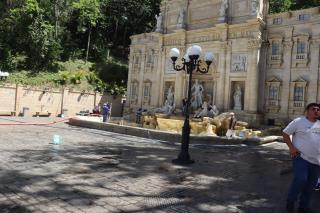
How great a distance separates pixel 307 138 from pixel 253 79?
1912 cm

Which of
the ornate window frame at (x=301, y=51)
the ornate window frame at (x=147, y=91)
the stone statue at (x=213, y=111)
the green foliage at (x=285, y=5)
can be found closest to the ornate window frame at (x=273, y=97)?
the ornate window frame at (x=301, y=51)

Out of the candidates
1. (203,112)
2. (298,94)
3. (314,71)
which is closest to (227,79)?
(203,112)

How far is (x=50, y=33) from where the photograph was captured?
3700cm

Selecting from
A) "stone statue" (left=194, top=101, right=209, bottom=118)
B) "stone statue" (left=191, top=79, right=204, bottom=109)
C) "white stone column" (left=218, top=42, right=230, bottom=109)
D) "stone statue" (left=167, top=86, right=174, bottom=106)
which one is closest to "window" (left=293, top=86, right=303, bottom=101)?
"white stone column" (left=218, top=42, right=230, bottom=109)

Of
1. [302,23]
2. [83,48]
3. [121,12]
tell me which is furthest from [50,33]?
[302,23]

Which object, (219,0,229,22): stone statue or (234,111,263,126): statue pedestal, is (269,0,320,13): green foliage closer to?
(219,0,229,22): stone statue

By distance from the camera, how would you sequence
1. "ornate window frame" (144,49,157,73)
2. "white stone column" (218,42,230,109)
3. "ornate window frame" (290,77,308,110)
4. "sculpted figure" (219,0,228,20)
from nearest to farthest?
"ornate window frame" (290,77,308,110) → "white stone column" (218,42,230,109) → "sculpted figure" (219,0,228,20) → "ornate window frame" (144,49,157,73)

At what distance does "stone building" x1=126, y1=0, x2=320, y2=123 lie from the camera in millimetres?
22656

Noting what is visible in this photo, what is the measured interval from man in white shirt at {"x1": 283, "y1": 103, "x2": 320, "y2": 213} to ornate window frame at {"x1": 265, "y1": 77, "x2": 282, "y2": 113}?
62.0 ft

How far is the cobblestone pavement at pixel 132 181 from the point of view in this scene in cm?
587

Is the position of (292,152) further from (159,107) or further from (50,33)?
(50,33)

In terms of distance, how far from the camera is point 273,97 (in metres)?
23.9

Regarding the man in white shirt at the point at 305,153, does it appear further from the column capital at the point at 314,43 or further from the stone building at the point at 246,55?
the column capital at the point at 314,43

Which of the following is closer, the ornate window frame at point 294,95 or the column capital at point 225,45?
the ornate window frame at point 294,95
